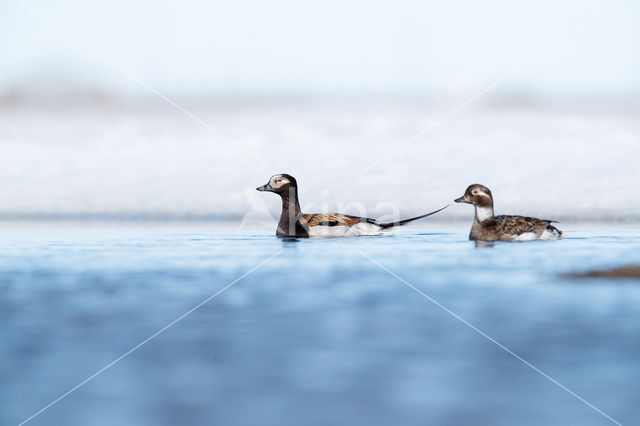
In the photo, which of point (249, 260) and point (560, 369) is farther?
point (249, 260)

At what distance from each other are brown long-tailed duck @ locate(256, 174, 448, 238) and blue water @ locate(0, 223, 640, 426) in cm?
602

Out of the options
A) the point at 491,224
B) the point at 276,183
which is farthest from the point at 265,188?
the point at 491,224

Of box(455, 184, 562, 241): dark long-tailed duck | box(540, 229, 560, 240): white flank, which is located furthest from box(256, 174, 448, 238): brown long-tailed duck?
box(540, 229, 560, 240): white flank

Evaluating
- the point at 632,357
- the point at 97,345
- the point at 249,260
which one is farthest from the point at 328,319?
the point at 249,260

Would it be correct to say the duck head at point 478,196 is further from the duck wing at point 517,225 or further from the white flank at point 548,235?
the white flank at point 548,235

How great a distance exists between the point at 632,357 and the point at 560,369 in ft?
2.44

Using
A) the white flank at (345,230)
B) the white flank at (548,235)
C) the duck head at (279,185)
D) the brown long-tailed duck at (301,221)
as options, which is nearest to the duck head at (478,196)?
the brown long-tailed duck at (301,221)

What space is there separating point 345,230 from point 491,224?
3750mm

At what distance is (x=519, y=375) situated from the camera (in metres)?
5.69

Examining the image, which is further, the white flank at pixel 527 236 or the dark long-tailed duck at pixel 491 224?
the white flank at pixel 527 236

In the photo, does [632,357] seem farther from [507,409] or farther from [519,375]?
[507,409]

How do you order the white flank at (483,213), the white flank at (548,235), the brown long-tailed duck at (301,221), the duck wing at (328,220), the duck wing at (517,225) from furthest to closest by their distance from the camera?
the duck wing at (328,220), the brown long-tailed duck at (301,221), the white flank at (548,235), the white flank at (483,213), the duck wing at (517,225)

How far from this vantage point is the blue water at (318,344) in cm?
508

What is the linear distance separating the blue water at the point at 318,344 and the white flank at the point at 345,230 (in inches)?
241
